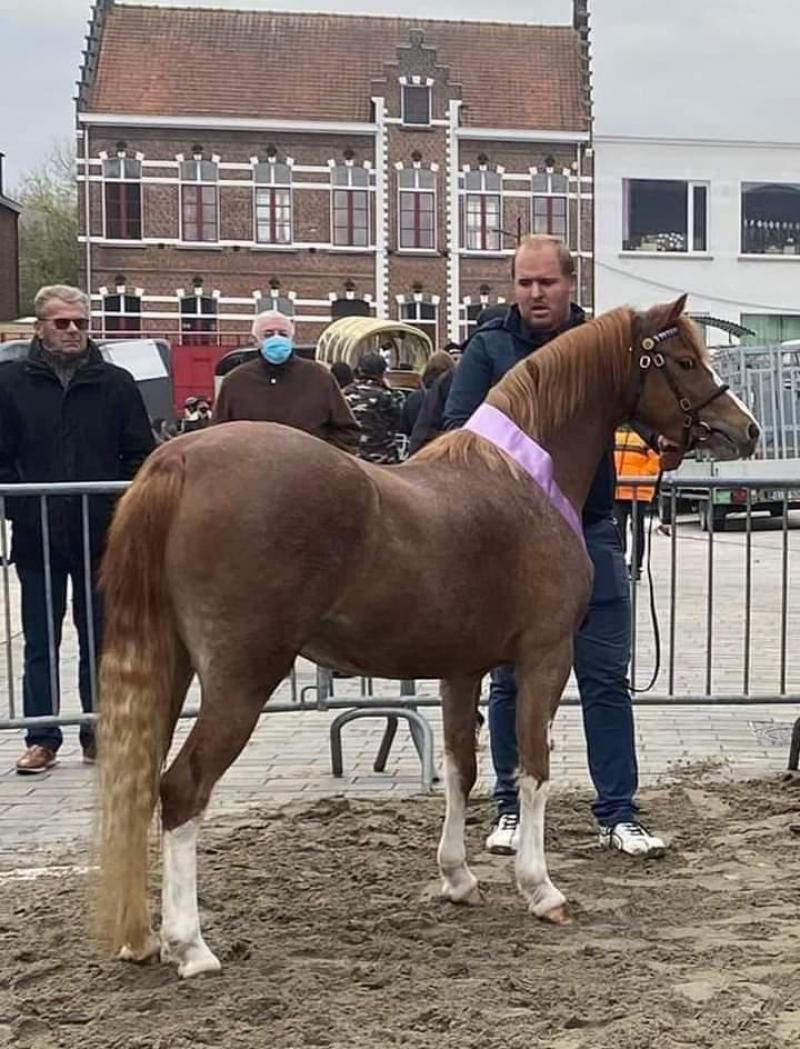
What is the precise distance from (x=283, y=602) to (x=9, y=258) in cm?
5170

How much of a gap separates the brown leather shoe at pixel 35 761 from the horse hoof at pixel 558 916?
3189 millimetres

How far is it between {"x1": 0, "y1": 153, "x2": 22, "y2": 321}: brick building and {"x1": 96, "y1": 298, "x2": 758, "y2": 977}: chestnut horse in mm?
50322

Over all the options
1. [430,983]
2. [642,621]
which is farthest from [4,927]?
[642,621]

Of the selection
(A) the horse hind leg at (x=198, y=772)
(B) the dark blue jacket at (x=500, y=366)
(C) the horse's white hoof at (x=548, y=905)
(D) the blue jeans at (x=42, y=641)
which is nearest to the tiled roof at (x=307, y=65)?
(D) the blue jeans at (x=42, y=641)

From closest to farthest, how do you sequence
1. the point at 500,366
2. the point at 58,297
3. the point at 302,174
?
the point at 500,366, the point at 58,297, the point at 302,174

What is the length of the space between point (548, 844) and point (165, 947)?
185 centimetres

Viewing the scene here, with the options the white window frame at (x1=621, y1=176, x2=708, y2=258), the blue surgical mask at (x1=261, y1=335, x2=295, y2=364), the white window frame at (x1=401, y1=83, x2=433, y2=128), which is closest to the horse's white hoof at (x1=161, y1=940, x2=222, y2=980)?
the blue surgical mask at (x1=261, y1=335, x2=295, y2=364)

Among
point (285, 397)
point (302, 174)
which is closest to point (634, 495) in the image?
point (285, 397)

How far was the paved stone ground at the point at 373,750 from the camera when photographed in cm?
579

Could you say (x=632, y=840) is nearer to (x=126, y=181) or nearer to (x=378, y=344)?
(x=378, y=344)

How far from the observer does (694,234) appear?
133ft

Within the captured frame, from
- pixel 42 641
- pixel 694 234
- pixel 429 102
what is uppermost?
pixel 429 102

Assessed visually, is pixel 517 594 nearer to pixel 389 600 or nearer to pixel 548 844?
pixel 389 600

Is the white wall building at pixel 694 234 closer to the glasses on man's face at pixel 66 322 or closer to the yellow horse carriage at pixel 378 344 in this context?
the yellow horse carriage at pixel 378 344
